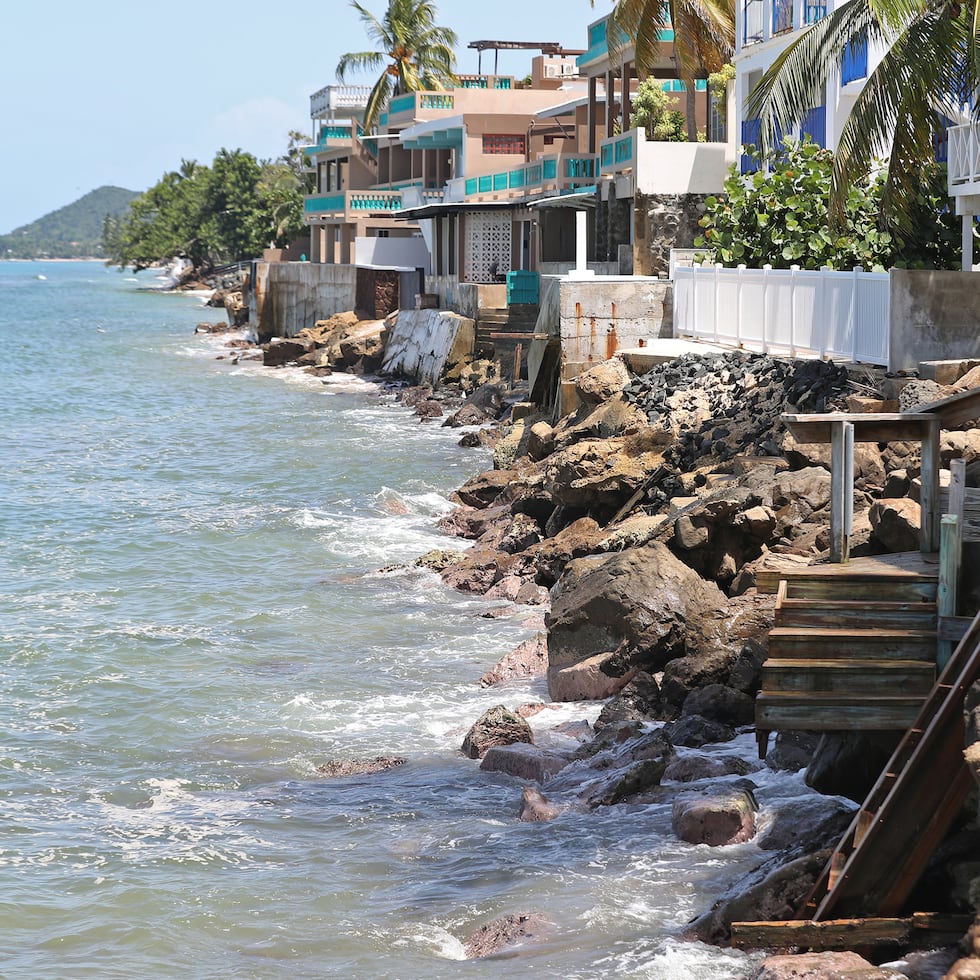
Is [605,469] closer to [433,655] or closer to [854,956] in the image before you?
[433,655]

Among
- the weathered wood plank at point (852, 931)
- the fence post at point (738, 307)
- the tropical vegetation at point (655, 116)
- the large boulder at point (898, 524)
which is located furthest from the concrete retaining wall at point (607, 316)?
the weathered wood plank at point (852, 931)

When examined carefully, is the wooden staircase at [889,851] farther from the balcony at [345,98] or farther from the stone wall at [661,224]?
the balcony at [345,98]

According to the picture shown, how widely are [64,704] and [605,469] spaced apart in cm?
796

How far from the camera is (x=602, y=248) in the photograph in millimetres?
38625

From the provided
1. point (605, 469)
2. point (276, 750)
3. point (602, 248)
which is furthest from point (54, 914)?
point (602, 248)

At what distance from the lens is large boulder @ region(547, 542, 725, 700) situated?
13375mm

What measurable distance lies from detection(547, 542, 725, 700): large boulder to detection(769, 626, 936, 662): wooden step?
129 inches

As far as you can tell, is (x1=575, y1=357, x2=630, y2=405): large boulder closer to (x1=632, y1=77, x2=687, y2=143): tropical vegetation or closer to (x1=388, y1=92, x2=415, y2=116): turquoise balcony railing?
(x1=632, y1=77, x2=687, y2=143): tropical vegetation

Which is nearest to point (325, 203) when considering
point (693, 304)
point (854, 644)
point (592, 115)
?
point (592, 115)

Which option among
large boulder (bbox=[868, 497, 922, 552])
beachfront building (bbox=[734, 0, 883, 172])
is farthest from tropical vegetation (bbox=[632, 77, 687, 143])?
large boulder (bbox=[868, 497, 922, 552])

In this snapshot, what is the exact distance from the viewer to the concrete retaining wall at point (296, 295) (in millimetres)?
57391

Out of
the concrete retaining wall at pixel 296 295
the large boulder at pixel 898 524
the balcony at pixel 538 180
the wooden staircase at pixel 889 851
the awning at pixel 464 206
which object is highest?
the balcony at pixel 538 180

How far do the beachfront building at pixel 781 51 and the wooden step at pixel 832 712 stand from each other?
17.4 metres

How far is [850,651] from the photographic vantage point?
9797 mm
